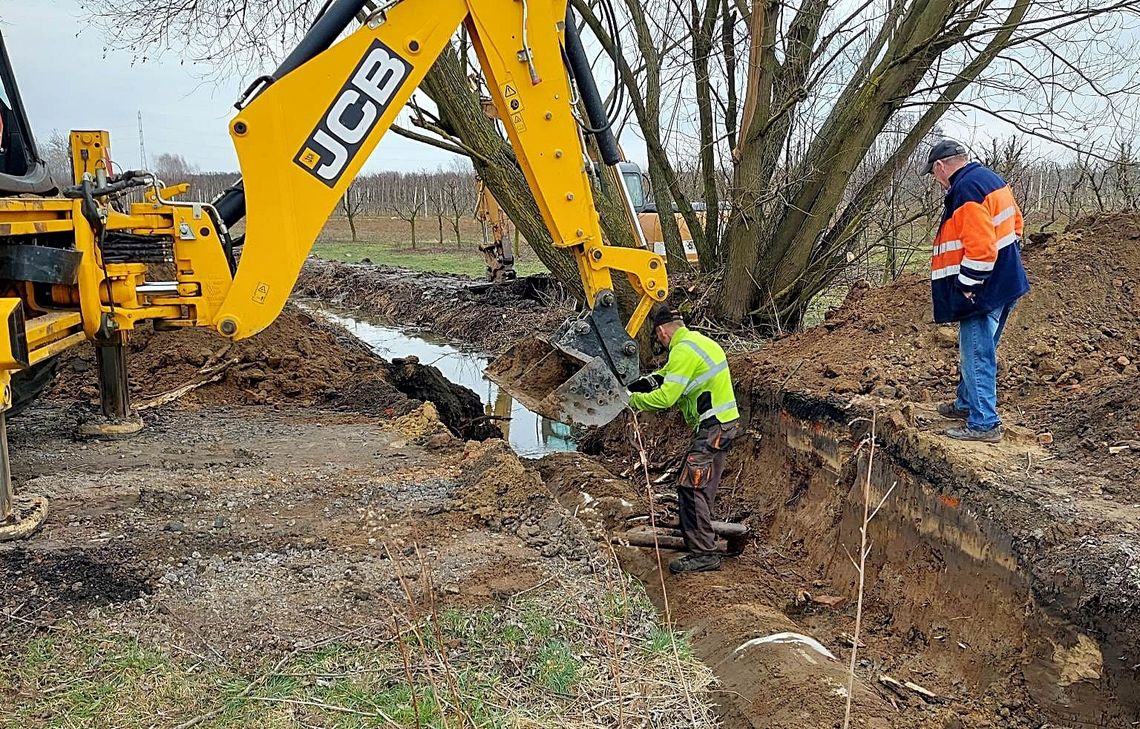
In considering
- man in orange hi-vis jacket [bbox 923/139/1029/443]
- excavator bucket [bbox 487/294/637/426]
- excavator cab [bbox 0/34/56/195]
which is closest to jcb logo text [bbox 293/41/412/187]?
excavator bucket [bbox 487/294/637/426]

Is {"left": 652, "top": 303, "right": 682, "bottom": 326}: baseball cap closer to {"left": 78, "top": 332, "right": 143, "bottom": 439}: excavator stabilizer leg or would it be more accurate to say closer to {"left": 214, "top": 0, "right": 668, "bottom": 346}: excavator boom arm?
{"left": 214, "top": 0, "right": 668, "bottom": 346}: excavator boom arm

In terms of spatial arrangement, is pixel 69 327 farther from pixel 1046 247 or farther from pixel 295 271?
pixel 1046 247

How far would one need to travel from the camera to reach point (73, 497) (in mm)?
5988

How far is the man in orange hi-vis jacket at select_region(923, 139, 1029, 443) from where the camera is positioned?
17.6 feet

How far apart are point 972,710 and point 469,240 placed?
116 ft

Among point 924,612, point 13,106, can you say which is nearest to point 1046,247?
point 924,612

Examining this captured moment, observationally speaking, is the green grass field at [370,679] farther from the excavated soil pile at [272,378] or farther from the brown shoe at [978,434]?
the excavated soil pile at [272,378]

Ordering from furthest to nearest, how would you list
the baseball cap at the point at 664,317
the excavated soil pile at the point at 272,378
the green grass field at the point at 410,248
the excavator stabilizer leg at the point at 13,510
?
1. the green grass field at the point at 410,248
2. the excavated soil pile at the point at 272,378
3. the baseball cap at the point at 664,317
4. the excavator stabilizer leg at the point at 13,510

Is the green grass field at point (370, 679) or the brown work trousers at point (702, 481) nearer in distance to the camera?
the green grass field at point (370, 679)

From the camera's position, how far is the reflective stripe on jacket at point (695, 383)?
5.65 m

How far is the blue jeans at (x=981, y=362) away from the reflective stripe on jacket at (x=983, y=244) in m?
0.11

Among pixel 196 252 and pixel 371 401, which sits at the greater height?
pixel 196 252

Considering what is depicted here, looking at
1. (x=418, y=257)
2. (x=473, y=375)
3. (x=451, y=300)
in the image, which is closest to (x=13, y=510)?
(x=473, y=375)

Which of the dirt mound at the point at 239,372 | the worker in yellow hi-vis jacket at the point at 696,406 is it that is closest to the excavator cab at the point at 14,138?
the dirt mound at the point at 239,372
